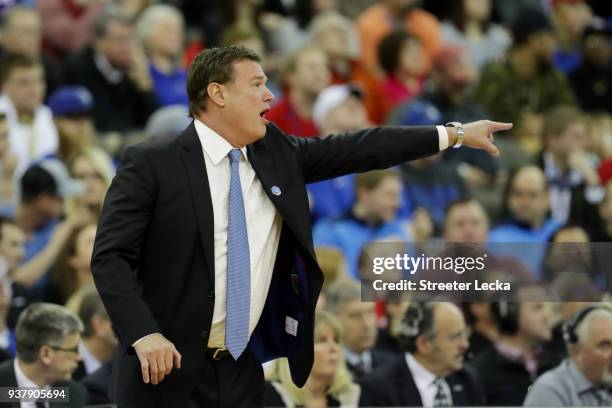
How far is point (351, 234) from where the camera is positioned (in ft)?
25.6

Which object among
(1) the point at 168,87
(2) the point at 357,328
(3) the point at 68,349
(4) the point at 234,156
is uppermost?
(1) the point at 168,87

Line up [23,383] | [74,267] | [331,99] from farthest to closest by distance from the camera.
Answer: [331,99] → [74,267] → [23,383]

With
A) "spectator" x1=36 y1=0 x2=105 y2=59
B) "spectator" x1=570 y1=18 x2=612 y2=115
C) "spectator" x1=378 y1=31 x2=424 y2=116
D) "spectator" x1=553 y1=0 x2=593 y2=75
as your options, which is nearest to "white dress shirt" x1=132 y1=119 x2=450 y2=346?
"spectator" x1=36 y1=0 x2=105 y2=59

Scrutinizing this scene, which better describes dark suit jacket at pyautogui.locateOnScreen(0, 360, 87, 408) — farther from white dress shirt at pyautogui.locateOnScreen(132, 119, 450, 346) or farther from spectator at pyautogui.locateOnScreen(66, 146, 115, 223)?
spectator at pyautogui.locateOnScreen(66, 146, 115, 223)

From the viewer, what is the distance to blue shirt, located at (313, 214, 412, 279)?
25.1ft

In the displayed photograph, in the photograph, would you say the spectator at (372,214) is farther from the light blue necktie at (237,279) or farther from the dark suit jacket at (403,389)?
the light blue necktie at (237,279)

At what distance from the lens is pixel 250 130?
395 cm

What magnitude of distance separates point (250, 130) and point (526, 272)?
1.48 m

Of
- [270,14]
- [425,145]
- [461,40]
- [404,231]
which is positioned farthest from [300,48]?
[425,145]

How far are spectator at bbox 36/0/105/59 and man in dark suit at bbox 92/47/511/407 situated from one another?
18.9 ft

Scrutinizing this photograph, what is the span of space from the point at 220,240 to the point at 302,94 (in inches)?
215

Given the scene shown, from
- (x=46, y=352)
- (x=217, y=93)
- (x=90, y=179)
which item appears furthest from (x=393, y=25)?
(x=217, y=93)

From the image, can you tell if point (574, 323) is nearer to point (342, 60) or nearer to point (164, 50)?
point (164, 50)

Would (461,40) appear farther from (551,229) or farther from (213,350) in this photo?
(213,350)
